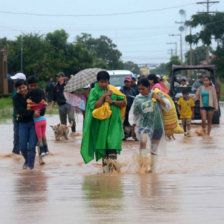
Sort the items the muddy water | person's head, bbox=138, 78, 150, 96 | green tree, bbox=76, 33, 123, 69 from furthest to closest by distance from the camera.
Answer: green tree, bbox=76, 33, 123, 69 → person's head, bbox=138, 78, 150, 96 → the muddy water

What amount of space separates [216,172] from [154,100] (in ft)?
4.65

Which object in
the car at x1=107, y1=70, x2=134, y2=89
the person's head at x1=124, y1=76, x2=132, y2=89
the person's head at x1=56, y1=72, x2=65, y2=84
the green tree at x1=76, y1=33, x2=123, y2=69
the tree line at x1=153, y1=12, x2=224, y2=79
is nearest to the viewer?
the person's head at x1=124, y1=76, x2=132, y2=89

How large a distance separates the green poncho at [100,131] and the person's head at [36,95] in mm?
1247

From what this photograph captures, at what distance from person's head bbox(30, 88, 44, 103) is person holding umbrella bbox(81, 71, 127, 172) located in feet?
4.09

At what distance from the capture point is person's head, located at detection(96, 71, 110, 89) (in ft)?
35.4

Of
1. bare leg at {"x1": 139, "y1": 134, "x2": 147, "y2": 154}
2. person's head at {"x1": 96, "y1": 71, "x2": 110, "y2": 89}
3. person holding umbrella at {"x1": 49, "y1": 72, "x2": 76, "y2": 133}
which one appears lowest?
bare leg at {"x1": 139, "y1": 134, "x2": 147, "y2": 154}

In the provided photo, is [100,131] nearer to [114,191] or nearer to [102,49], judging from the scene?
[114,191]

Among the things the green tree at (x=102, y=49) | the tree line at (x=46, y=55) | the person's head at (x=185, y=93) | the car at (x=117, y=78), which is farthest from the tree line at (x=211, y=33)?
the green tree at (x=102, y=49)

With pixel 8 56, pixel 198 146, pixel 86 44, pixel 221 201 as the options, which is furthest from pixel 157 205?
pixel 86 44

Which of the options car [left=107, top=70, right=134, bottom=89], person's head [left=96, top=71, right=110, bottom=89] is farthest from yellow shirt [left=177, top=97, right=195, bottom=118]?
car [left=107, top=70, right=134, bottom=89]

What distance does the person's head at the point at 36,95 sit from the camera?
1202 centimetres

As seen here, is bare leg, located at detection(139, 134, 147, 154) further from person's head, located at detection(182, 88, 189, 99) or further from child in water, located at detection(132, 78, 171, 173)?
person's head, located at detection(182, 88, 189, 99)

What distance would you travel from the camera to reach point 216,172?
Result: 11.1 meters

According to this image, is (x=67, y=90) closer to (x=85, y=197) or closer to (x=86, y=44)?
(x=85, y=197)
